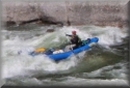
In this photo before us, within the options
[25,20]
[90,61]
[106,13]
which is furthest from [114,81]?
[25,20]

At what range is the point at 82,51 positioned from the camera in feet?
25.0

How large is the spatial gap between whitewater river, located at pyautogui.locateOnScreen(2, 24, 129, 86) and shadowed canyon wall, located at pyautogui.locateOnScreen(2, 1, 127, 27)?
0.34 feet

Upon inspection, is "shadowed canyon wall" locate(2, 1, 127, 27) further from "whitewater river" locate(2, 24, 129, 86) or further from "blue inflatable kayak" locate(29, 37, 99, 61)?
"blue inflatable kayak" locate(29, 37, 99, 61)

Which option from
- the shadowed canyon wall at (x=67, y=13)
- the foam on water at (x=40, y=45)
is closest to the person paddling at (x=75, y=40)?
the foam on water at (x=40, y=45)

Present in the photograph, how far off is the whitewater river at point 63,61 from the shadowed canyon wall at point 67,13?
4.1 inches

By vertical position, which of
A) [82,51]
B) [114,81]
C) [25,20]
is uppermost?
[25,20]

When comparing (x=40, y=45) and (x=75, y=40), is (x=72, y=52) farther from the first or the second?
(x=40, y=45)

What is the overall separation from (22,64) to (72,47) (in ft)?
2.81

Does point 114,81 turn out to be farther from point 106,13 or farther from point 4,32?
point 4,32

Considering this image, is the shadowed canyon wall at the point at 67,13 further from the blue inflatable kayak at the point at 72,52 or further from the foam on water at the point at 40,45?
the blue inflatable kayak at the point at 72,52

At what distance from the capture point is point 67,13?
304 inches

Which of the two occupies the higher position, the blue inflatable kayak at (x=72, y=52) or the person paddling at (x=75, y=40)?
the person paddling at (x=75, y=40)

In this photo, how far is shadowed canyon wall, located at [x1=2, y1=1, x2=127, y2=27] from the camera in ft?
24.9

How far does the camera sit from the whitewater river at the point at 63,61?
7.59m
